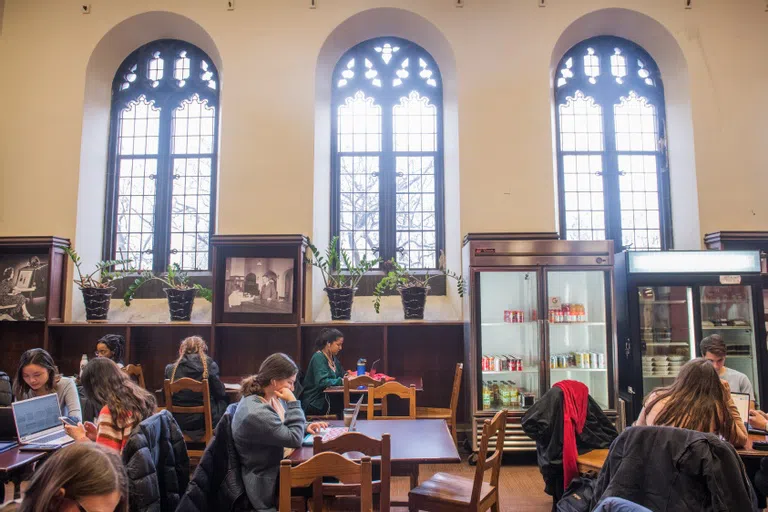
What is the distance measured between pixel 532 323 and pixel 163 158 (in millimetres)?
5003

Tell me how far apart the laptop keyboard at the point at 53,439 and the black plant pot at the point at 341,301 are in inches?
118

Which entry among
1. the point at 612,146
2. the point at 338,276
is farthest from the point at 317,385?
the point at 612,146

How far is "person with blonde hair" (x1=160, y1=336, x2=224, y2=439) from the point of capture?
4.49 metres

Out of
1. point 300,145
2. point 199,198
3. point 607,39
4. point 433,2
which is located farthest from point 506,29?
point 199,198

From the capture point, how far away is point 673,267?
545 cm

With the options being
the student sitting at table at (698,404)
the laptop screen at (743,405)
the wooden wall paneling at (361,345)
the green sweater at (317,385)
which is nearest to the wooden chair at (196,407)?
the green sweater at (317,385)

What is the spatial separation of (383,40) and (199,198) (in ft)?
10.4

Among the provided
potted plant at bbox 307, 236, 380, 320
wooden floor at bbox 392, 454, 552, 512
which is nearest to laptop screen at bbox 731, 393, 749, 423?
wooden floor at bbox 392, 454, 552, 512

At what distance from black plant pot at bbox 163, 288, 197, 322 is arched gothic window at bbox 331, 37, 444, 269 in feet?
6.32

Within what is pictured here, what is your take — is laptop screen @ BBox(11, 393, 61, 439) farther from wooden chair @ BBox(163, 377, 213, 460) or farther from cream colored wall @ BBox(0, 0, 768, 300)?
cream colored wall @ BBox(0, 0, 768, 300)

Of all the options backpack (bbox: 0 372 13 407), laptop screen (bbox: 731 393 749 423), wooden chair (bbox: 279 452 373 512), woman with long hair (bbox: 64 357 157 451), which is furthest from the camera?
backpack (bbox: 0 372 13 407)

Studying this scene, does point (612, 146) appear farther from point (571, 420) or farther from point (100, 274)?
point (100, 274)

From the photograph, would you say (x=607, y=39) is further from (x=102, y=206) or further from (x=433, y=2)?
(x=102, y=206)

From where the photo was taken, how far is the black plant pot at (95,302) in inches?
233
